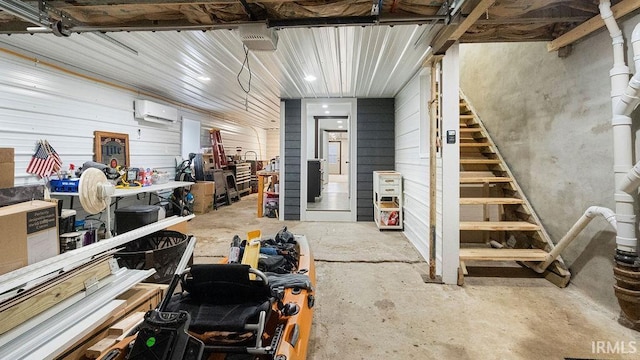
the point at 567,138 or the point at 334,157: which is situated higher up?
the point at 334,157

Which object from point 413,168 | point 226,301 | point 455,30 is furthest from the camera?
point 413,168

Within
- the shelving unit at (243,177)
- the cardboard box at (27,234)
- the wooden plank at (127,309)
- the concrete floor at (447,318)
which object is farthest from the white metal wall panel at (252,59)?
the shelving unit at (243,177)

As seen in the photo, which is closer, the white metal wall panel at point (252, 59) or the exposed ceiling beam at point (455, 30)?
the exposed ceiling beam at point (455, 30)

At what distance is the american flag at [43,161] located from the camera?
136 inches

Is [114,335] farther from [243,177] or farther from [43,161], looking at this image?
[243,177]

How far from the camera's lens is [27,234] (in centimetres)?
181

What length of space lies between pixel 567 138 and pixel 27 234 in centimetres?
462

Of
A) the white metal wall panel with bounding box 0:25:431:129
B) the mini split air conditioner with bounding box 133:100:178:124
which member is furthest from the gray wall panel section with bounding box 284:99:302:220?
the mini split air conditioner with bounding box 133:100:178:124

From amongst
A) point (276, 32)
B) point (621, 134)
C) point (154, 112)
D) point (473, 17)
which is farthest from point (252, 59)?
point (621, 134)

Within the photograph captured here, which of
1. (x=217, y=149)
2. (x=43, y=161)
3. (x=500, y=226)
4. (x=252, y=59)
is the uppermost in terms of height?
(x=252, y=59)

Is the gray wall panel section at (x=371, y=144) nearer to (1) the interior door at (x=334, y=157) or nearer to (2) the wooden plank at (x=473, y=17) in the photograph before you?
(2) the wooden plank at (x=473, y=17)

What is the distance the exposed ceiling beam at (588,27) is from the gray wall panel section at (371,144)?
2987 millimetres

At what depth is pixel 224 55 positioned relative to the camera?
3.44m

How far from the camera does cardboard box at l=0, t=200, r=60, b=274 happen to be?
1.68 m
